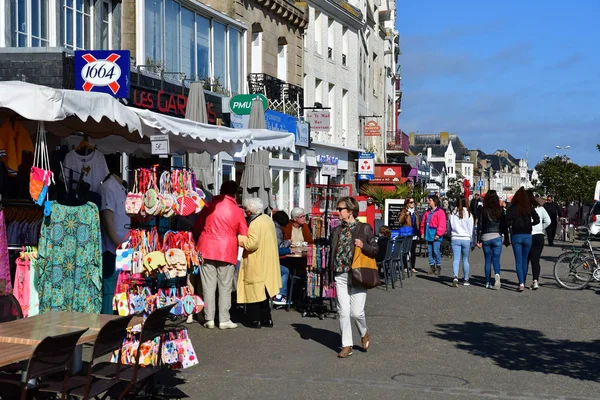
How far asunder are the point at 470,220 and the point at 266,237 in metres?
7.28


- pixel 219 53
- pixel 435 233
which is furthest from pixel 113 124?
pixel 219 53

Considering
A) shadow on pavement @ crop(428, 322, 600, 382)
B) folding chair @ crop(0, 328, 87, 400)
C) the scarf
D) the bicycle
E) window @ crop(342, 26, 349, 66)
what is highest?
window @ crop(342, 26, 349, 66)

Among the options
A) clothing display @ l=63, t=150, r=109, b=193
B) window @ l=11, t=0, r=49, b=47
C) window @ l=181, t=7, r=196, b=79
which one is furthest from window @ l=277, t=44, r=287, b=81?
clothing display @ l=63, t=150, r=109, b=193

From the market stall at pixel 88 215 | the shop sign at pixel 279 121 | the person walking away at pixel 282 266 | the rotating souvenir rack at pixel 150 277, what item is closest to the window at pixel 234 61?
the shop sign at pixel 279 121

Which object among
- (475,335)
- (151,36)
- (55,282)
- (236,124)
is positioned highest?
(151,36)

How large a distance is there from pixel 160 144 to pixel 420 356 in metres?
3.62

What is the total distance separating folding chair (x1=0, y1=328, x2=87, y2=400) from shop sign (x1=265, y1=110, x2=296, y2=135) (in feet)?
69.2

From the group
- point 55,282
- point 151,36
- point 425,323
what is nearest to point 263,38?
point 151,36

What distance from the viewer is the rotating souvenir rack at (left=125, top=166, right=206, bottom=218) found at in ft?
28.7

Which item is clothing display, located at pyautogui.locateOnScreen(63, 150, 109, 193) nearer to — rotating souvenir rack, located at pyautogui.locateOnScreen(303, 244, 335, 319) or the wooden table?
the wooden table

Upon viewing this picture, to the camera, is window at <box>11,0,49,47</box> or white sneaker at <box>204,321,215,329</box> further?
window at <box>11,0,49,47</box>

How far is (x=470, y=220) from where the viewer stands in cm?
1823

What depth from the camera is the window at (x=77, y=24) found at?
58.6ft

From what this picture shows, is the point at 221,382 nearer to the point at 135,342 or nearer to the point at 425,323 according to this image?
the point at 135,342
